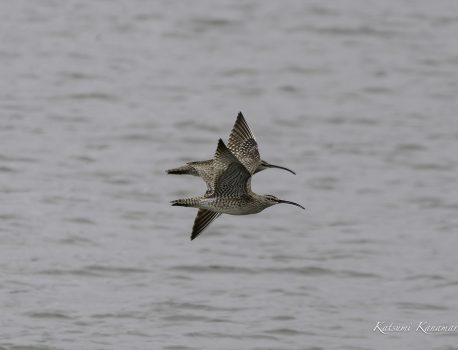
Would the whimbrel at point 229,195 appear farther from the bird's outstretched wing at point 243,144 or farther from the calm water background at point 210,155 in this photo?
the calm water background at point 210,155

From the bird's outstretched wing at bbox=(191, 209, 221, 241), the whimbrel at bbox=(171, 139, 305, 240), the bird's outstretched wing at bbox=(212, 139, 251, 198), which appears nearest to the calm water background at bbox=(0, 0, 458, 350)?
the bird's outstretched wing at bbox=(191, 209, 221, 241)

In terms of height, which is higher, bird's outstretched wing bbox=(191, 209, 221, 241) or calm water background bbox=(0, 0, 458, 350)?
bird's outstretched wing bbox=(191, 209, 221, 241)

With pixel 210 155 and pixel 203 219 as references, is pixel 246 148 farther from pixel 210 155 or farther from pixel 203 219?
pixel 210 155

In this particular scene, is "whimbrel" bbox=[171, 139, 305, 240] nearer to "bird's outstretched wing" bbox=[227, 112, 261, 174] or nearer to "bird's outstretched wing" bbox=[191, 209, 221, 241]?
"bird's outstretched wing" bbox=[191, 209, 221, 241]

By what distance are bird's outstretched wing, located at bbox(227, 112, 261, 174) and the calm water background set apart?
1.72 m

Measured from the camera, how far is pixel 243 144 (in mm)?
10375

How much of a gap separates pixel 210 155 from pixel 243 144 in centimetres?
590

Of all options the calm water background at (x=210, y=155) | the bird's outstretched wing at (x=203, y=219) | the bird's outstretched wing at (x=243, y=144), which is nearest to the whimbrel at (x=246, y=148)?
the bird's outstretched wing at (x=243, y=144)

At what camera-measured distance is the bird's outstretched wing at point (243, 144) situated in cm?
1027

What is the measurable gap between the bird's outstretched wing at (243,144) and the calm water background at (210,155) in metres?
1.72

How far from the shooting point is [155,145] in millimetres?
16672

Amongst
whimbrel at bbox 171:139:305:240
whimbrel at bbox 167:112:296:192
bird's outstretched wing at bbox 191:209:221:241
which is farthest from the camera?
whimbrel at bbox 167:112:296:192

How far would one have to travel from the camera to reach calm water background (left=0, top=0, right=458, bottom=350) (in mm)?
11867

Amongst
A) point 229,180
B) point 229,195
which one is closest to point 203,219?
point 229,195
